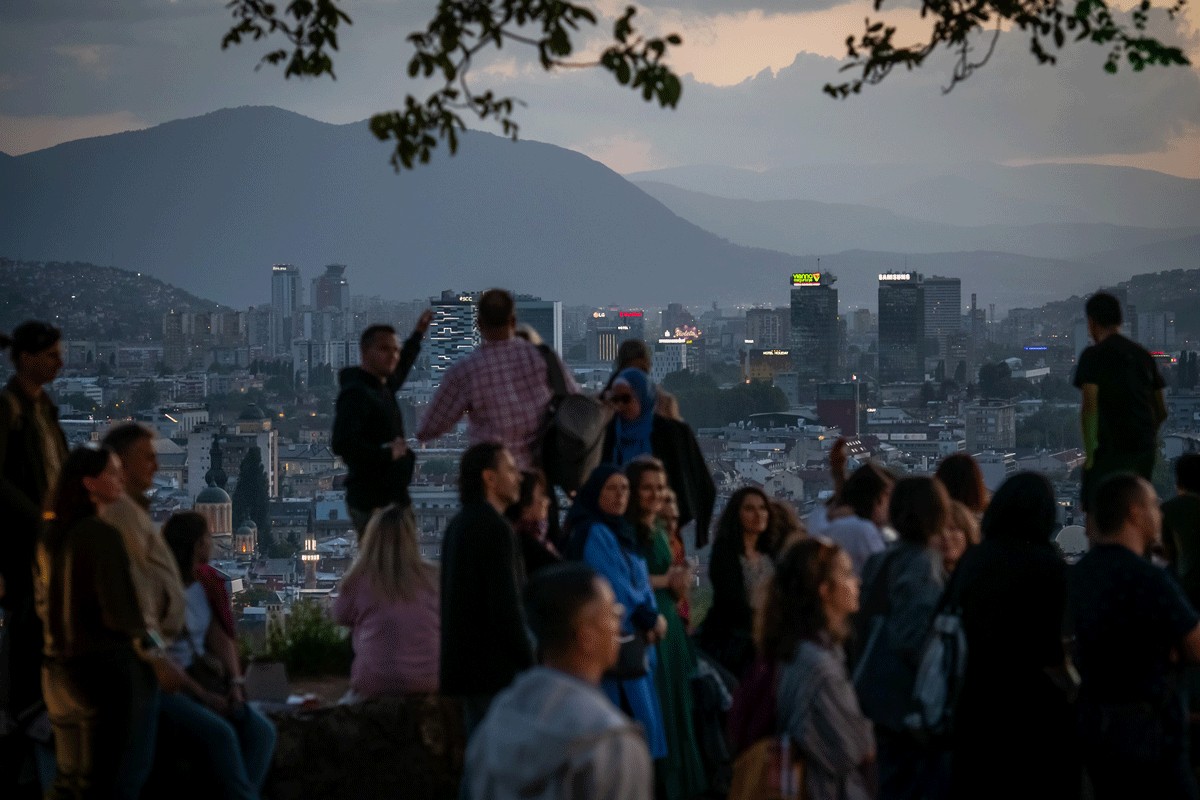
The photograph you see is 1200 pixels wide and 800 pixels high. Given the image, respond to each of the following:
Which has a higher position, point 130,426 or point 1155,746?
point 130,426

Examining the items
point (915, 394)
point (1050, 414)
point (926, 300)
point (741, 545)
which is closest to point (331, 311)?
point (915, 394)

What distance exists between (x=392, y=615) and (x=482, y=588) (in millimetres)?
904

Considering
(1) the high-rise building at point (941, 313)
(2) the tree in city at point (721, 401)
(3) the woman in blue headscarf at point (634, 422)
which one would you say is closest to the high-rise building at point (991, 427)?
(2) the tree in city at point (721, 401)

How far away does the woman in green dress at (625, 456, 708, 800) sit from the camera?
5.48 meters

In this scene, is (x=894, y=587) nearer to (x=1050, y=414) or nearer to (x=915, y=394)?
(x=1050, y=414)

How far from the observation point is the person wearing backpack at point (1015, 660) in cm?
464

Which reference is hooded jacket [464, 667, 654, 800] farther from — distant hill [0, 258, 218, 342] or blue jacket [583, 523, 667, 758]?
distant hill [0, 258, 218, 342]

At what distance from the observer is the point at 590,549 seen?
16.9 feet

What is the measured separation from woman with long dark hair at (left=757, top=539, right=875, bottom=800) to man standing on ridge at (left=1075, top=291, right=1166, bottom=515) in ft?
10.3

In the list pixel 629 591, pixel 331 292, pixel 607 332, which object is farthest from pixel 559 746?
pixel 331 292

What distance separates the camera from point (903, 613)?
15.0ft

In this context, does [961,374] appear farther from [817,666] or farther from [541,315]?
[817,666]

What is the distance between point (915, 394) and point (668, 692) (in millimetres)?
119156

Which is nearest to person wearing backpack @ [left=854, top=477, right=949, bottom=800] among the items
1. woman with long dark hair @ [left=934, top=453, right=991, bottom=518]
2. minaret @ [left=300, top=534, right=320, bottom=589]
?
woman with long dark hair @ [left=934, top=453, right=991, bottom=518]
